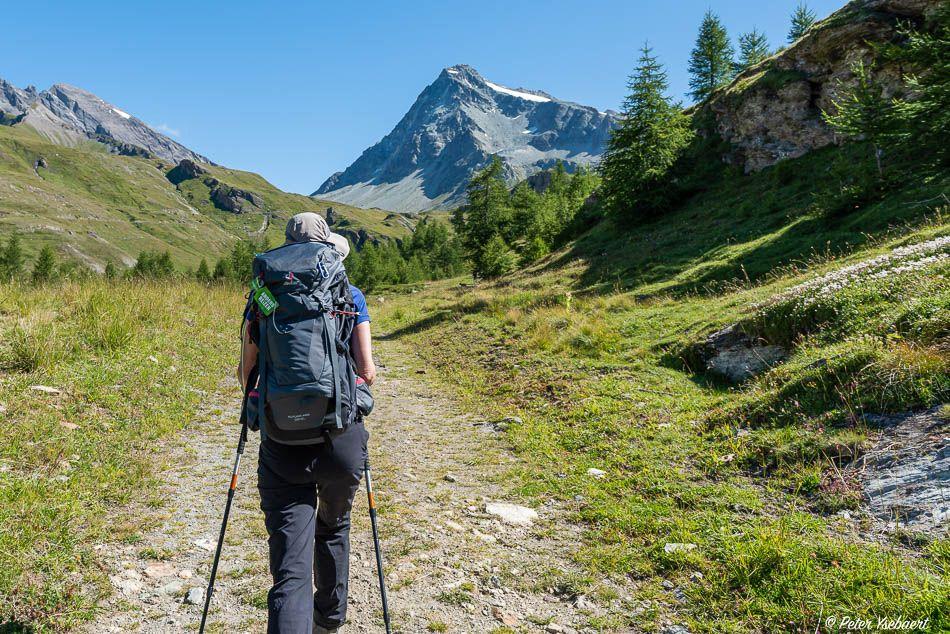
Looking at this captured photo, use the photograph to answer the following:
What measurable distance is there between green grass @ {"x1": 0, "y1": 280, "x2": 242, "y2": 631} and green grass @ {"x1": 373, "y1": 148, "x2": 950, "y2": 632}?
4422 millimetres

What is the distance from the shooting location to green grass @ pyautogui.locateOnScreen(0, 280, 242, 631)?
3621 mm

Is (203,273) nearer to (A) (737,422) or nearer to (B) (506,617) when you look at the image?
(A) (737,422)

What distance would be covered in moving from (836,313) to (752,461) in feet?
13.1

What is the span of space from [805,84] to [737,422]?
31717mm

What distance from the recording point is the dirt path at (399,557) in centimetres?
362

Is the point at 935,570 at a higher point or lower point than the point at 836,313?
lower

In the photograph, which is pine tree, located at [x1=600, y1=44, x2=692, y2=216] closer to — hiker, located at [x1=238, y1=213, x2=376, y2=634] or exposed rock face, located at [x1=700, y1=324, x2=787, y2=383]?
exposed rock face, located at [x1=700, y1=324, x2=787, y2=383]

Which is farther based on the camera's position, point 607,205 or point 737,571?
point 607,205

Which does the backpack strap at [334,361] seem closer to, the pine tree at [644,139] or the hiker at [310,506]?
the hiker at [310,506]

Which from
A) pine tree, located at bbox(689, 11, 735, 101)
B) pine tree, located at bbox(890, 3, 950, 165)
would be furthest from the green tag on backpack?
pine tree, located at bbox(689, 11, 735, 101)

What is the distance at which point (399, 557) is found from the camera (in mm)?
4449

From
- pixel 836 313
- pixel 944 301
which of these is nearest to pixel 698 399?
pixel 836 313

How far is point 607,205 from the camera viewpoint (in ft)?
108

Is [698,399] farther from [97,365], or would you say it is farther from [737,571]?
[97,365]
